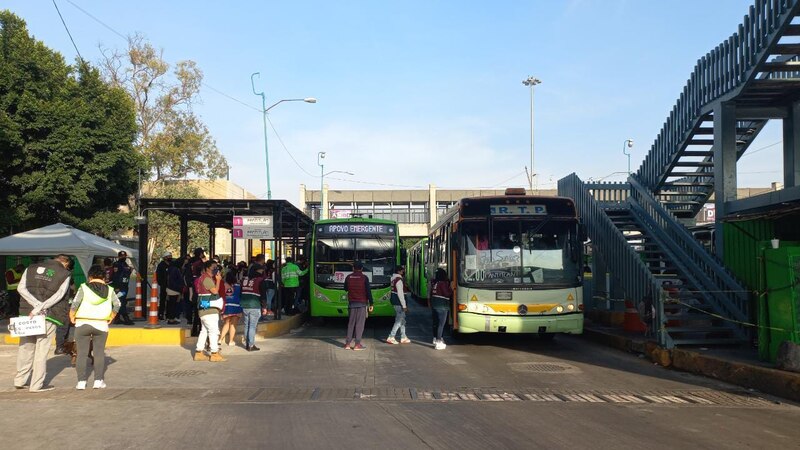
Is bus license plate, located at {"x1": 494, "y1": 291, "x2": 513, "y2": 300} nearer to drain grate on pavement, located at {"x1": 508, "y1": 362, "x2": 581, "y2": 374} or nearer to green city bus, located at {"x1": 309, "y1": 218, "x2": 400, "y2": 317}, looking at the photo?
drain grate on pavement, located at {"x1": 508, "y1": 362, "x2": 581, "y2": 374}

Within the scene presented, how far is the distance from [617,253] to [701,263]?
6.25 ft

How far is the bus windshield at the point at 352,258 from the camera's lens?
18.2 m

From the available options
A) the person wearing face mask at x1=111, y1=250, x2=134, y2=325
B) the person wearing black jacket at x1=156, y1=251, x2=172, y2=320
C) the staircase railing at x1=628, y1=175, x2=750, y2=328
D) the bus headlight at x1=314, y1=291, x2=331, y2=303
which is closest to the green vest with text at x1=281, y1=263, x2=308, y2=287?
the bus headlight at x1=314, y1=291, x2=331, y2=303

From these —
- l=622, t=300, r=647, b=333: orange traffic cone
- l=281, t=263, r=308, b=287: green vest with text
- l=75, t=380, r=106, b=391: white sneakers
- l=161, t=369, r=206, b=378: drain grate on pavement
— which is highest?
l=281, t=263, r=308, b=287: green vest with text

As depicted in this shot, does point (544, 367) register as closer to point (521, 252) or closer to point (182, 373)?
point (521, 252)

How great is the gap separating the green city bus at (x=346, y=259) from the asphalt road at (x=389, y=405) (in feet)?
16.5

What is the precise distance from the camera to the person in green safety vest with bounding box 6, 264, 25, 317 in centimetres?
1714

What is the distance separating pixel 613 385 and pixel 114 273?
38.0ft

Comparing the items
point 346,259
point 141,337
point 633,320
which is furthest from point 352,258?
point 633,320

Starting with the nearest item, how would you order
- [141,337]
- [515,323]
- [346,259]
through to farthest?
[515,323] < [141,337] < [346,259]

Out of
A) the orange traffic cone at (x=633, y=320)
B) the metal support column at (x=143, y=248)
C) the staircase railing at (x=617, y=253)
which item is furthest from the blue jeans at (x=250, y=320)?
the orange traffic cone at (x=633, y=320)

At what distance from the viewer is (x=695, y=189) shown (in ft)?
66.0

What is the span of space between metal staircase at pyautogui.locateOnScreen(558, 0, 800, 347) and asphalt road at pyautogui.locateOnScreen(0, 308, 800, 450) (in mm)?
2205

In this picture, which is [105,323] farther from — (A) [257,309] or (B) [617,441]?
(B) [617,441]
